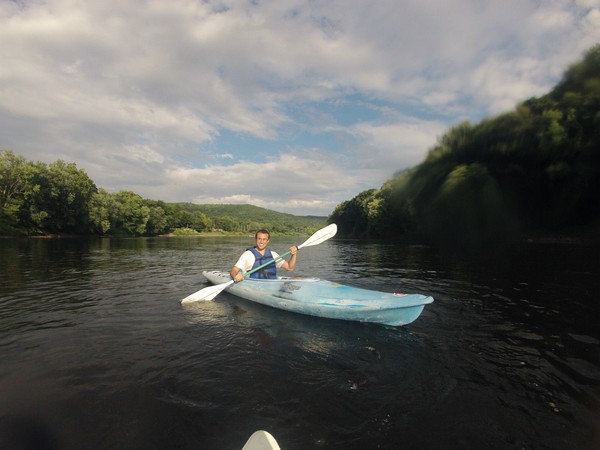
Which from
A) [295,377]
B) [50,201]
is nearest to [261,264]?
[295,377]

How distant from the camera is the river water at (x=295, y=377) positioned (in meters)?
3.16

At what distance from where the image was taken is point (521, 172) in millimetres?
29859

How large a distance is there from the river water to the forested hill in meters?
21.6

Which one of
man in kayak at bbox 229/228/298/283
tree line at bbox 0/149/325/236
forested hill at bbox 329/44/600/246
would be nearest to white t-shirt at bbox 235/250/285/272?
man in kayak at bbox 229/228/298/283

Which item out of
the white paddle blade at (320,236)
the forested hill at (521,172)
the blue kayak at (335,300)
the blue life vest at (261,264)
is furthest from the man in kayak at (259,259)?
the forested hill at (521,172)

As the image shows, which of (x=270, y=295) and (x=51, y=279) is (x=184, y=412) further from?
(x=51, y=279)

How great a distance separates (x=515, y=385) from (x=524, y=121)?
32.2 m

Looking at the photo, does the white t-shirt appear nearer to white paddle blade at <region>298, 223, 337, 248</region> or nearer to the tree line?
white paddle blade at <region>298, 223, 337, 248</region>

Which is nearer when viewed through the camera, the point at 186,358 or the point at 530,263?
the point at 186,358

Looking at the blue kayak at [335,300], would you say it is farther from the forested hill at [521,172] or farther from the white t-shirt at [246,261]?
the forested hill at [521,172]

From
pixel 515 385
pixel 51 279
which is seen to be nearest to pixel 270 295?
pixel 515 385

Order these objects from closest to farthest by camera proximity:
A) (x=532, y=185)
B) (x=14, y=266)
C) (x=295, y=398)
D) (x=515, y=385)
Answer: (x=295, y=398), (x=515, y=385), (x=14, y=266), (x=532, y=185)

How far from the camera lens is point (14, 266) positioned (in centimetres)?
1459

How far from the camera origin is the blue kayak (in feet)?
18.4
